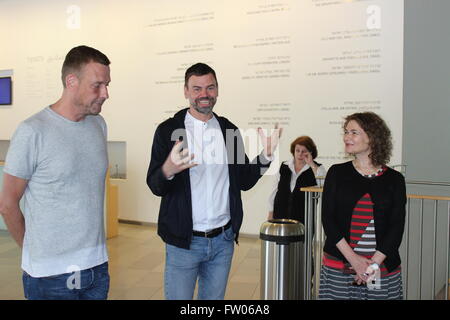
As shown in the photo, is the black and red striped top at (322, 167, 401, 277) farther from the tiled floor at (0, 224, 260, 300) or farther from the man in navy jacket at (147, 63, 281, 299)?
the tiled floor at (0, 224, 260, 300)

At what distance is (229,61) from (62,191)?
5.90 metres

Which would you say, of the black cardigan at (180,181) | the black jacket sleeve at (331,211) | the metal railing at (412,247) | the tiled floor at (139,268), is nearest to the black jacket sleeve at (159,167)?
the black cardigan at (180,181)

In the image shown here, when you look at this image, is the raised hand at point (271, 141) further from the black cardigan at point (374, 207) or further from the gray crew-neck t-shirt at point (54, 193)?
the gray crew-neck t-shirt at point (54, 193)

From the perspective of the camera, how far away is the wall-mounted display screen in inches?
376

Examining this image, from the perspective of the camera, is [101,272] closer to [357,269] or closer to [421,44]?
[357,269]

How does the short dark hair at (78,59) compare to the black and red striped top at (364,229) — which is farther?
the black and red striped top at (364,229)

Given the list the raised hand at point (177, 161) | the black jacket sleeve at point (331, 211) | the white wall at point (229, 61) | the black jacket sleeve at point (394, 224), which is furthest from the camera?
the white wall at point (229, 61)

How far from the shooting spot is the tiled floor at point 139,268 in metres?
4.54

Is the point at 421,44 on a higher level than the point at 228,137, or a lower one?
higher

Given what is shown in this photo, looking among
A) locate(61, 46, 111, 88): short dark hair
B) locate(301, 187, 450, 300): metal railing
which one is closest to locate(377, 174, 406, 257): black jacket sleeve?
locate(301, 187, 450, 300): metal railing

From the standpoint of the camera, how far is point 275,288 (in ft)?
5.89

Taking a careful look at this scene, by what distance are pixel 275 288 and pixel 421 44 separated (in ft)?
13.9

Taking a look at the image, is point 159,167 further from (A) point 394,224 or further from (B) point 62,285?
(A) point 394,224

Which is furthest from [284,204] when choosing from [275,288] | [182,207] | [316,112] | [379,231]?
[316,112]
